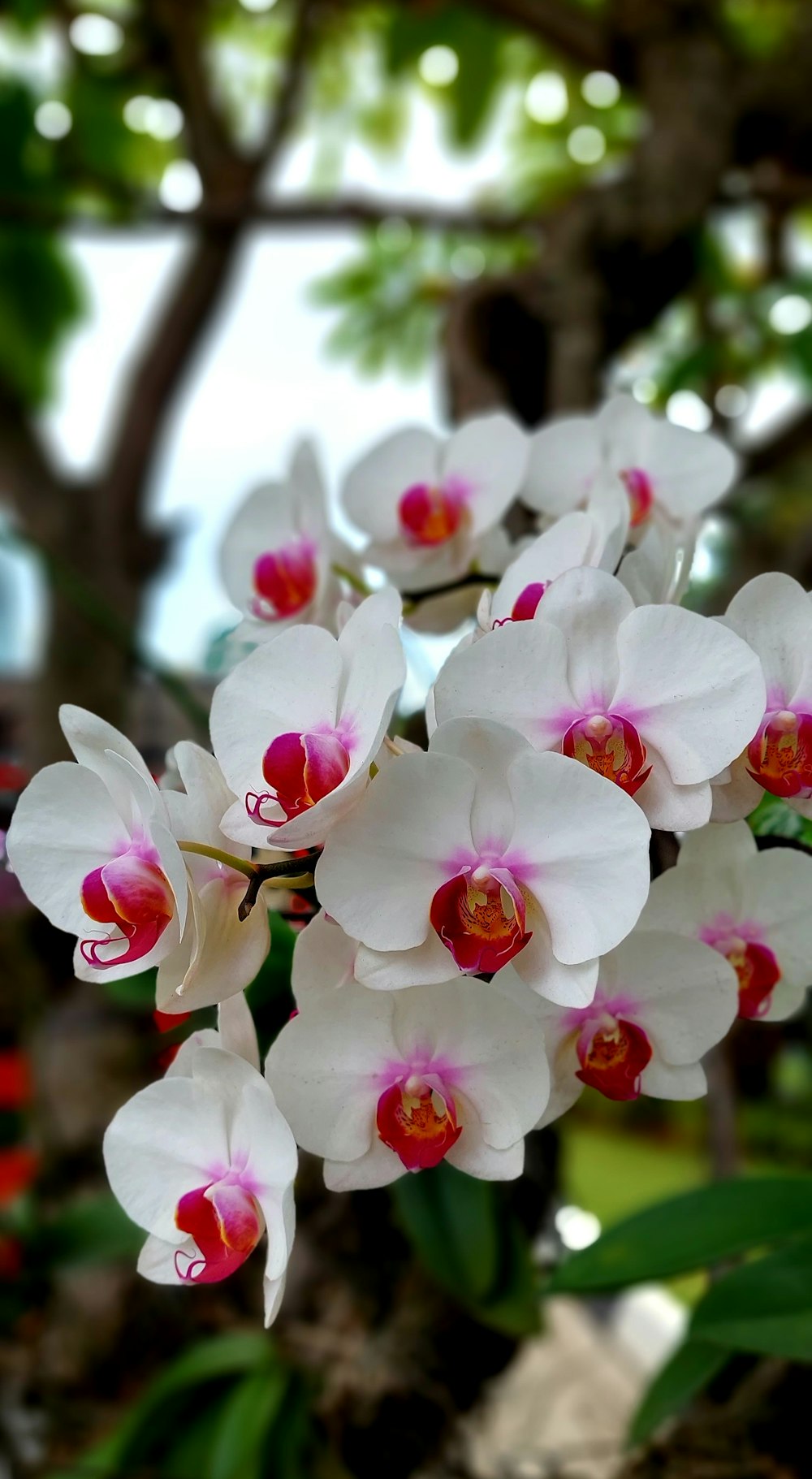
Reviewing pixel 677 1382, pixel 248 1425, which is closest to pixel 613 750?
pixel 677 1382

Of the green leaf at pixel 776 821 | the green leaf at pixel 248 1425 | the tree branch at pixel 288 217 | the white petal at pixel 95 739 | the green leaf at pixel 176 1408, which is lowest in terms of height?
the green leaf at pixel 176 1408

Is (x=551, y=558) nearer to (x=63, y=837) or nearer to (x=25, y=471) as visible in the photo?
(x=63, y=837)

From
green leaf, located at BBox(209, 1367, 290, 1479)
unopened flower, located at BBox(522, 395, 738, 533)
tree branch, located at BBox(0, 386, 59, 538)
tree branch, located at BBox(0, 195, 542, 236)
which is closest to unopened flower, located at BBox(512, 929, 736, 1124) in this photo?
unopened flower, located at BBox(522, 395, 738, 533)

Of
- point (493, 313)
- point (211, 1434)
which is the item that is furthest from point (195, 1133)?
point (493, 313)

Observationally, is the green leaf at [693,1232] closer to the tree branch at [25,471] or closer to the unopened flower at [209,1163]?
the unopened flower at [209,1163]

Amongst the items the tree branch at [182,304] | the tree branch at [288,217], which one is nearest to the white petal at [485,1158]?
the tree branch at [288,217]

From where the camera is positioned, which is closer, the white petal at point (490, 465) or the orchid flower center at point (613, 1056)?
the orchid flower center at point (613, 1056)
